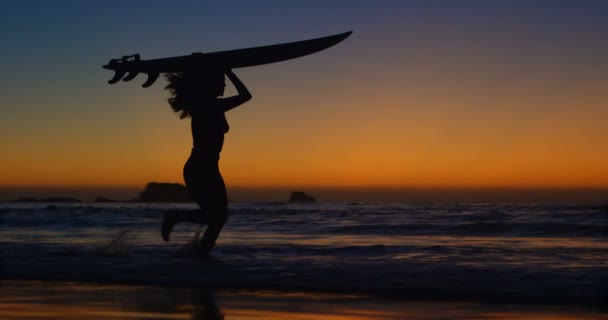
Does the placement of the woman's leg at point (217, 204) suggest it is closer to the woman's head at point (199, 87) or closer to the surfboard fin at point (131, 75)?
the woman's head at point (199, 87)

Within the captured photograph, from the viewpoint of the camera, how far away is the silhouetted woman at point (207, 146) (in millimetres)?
7828

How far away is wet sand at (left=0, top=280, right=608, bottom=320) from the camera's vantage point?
4.92m

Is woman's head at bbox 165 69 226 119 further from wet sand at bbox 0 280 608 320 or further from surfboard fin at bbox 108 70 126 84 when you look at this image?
wet sand at bbox 0 280 608 320

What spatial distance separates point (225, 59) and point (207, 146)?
1105 mm

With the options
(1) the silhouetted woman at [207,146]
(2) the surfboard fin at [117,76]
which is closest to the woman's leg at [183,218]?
(1) the silhouetted woman at [207,146]

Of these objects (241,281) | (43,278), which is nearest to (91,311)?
(241,281)

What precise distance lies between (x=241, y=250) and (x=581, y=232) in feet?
31.1

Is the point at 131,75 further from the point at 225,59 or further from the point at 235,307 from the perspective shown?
the point at 235,307

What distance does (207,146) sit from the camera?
786cm

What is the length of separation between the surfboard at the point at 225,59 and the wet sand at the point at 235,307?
2970 mm

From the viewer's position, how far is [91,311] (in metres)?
5.12

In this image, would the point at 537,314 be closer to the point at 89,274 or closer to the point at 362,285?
the point at 362,285

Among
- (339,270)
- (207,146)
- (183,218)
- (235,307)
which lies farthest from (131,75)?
(235,307)

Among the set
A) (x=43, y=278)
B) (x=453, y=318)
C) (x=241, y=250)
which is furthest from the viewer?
(x=241, y=250)
